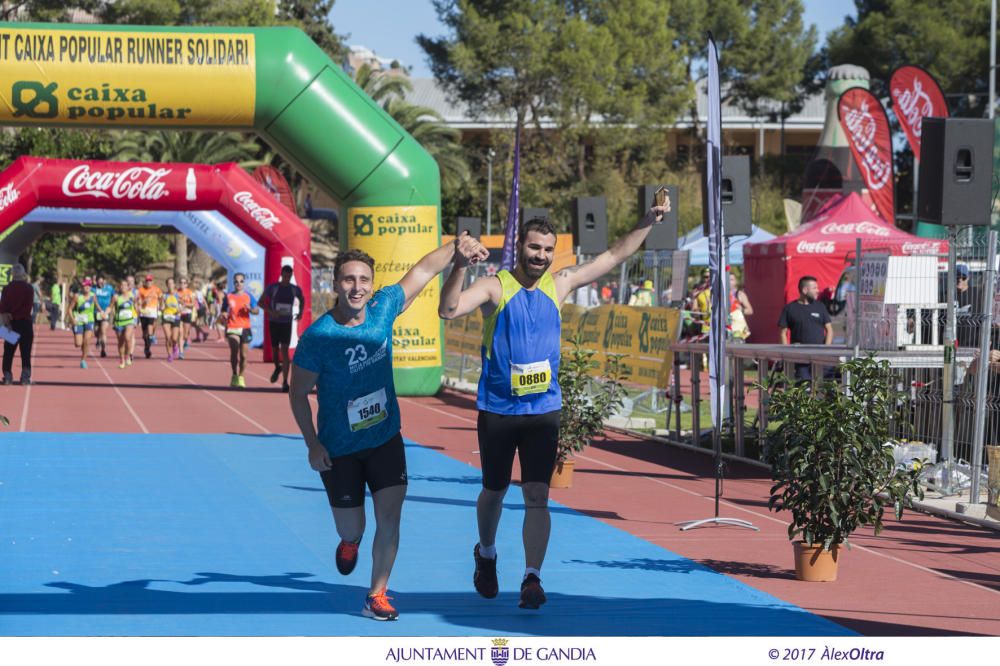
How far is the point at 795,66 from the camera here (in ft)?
247

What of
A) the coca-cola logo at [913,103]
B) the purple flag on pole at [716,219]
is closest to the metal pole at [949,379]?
the purple flag on pole at [716,219]

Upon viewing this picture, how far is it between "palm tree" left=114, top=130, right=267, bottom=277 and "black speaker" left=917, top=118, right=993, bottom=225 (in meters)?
45.9

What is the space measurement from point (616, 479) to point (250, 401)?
919cm

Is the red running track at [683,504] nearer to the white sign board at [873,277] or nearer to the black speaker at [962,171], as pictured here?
the white sign board at [873,277]

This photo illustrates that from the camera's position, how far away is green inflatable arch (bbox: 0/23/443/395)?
62.8 feet

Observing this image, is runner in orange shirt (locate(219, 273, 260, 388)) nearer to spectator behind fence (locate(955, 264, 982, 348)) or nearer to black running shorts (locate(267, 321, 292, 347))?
black running shorts (locate(267, 321, 292, 347))

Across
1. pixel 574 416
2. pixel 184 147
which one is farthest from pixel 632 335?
pixel 184 147

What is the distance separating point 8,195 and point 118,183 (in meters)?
2.43

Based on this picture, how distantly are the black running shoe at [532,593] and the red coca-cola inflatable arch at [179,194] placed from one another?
2210cm

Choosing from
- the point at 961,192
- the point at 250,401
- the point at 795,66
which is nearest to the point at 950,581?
the point at 961,192

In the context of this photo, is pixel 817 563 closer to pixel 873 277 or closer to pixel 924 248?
pixel 873 277

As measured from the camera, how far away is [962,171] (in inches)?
436

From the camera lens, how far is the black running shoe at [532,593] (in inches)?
271
